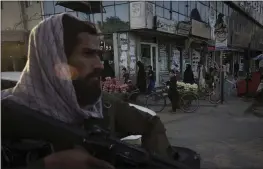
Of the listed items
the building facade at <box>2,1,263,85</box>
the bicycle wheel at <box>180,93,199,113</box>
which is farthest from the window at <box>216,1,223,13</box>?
the bicycle wheel at <box>180,93,199,113</box>

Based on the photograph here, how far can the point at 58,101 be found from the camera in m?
0.63

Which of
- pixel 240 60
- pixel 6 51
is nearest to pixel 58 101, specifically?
pixel 6 51

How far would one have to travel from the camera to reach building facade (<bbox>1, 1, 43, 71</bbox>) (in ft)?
2.13

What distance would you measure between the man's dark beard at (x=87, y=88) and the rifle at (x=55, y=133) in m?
0.07

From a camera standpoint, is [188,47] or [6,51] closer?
[6,51]

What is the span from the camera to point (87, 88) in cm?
65

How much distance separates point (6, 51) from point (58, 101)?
155 mm

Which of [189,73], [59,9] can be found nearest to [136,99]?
[189,73]

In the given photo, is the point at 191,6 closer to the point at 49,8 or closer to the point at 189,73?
the point at 189,73

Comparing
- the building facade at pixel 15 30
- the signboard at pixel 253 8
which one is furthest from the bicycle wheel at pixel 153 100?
the signboard at pixel 253 8

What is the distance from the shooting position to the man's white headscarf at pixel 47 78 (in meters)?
0.61

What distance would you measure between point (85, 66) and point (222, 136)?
2879 mm

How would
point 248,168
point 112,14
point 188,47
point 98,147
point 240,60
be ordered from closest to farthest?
point 98,147, point 112,14, point 188,47, point 240,60, point 248,168

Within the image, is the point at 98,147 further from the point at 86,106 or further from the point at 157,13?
the point at 157,13
